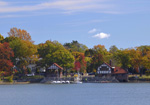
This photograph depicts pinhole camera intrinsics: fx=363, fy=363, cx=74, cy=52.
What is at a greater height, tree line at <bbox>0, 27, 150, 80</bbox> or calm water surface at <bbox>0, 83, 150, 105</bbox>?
tree line at <bbox>0, 27, 150, 80</bbox>

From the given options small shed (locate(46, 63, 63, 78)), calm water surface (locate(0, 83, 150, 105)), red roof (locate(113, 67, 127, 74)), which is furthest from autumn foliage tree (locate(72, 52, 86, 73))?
calm water surface (locate(0, 83, 150, 105))

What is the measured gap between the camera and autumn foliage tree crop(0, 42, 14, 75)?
94.9 m

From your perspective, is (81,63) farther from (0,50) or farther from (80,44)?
(80,44)

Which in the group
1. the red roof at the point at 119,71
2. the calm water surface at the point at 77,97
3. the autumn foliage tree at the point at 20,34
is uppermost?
the autumn foliage tree at the point at 20,34

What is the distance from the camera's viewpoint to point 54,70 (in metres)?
104

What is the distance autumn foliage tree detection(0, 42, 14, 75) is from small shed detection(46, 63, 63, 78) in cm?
1163

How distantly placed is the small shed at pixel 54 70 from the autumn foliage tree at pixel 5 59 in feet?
38.2

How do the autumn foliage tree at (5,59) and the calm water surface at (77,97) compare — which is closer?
the calm water surface at (77,97)

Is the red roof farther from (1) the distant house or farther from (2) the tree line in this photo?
(2) the tree line

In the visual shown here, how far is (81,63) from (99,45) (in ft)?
54.7

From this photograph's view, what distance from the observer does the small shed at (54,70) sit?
329ft

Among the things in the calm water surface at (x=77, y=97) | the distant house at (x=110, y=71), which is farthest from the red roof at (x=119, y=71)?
the calm water surface at (x=77, y=97)

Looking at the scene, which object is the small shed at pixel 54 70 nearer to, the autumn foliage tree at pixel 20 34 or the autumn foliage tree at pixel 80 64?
the autumn foliage tree at pixel 80 64

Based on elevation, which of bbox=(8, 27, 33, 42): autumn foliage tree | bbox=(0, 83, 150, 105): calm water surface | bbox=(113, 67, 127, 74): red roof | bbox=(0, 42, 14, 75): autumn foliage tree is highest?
bbox=(8, 27, 33, 42): autumn foliage tree
